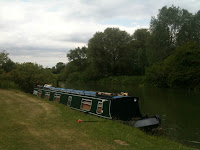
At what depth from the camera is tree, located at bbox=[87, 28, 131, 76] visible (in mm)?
46125

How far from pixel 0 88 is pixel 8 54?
1298 cm

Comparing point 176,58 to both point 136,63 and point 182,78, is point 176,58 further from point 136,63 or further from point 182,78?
point 136,63

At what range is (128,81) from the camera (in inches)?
1742

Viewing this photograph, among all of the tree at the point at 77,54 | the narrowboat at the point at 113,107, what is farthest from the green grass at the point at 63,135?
the tree at the point at 77,54

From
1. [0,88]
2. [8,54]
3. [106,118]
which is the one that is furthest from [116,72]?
[106,118]

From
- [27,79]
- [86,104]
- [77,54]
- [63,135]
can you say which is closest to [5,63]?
[27,79]

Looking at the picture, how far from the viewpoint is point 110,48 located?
4616 centimetres

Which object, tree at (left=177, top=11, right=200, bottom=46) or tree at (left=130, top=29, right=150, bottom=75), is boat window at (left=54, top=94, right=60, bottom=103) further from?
tree at (left=130, top=29, right=150, bottom=75)

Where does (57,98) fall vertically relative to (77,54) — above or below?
below

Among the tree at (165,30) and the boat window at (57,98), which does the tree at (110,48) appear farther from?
the boat window at (57,98)

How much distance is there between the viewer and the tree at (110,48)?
151 feet

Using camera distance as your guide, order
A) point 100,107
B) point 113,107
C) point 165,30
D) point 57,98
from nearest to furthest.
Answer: point 113,107
point 100,107
point 57,98
point 165,30

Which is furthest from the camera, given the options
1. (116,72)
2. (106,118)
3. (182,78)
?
(116,72)

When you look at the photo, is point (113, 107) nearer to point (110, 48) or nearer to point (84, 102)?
point (84, 102)
